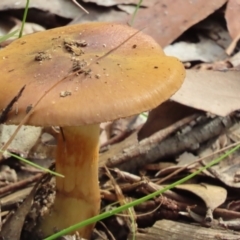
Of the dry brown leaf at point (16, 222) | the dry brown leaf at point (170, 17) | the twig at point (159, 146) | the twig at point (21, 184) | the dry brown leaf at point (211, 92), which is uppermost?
the dry brown leaf at point (211, 92)

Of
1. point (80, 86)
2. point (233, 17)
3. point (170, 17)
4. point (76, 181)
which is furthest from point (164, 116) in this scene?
point (233, 17)

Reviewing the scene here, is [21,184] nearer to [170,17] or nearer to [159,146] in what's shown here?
[159,146]

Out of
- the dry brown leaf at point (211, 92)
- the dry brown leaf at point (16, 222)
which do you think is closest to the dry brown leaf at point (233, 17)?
the dry brown leaf at point (211, 92)

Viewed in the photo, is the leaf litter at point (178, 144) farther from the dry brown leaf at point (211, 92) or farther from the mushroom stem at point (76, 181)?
the mushroom stem at point (76, 181)

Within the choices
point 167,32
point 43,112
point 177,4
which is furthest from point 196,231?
point 177,4

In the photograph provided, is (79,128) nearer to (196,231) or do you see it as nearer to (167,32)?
(196,231)
